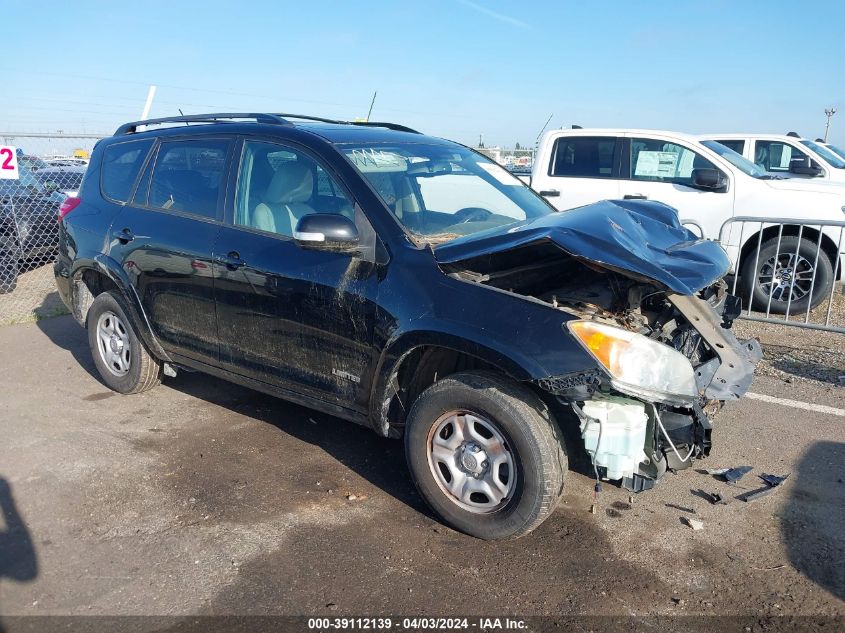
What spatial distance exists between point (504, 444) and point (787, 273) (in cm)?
579

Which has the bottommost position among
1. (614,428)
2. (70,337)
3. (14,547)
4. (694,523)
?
(14,547)

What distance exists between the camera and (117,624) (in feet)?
9.13

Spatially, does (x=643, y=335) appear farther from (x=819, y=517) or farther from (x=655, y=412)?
(x=819, y=517)

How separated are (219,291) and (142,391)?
1.65 m

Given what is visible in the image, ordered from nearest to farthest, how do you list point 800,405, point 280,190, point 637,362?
point 637,362, point 280,190, point 800,405

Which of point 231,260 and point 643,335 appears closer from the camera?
point 643,335

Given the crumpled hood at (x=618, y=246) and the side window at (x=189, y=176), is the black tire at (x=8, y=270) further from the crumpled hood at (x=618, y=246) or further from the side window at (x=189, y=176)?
the crumpled hood at (x=618, y=246)

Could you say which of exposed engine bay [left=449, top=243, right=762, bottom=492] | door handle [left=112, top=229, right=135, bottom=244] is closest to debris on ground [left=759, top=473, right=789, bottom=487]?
exposed engine bay [left=449, top=243, right=762, bottom=492]

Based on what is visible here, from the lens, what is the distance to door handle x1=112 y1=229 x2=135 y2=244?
479 centimetres

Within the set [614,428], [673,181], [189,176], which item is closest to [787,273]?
[673,181]

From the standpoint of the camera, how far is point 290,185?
404 centimetres

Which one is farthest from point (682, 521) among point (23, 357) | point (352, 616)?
point (23, 357)

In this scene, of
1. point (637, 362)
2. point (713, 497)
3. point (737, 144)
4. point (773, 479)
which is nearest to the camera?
point (637, 362)

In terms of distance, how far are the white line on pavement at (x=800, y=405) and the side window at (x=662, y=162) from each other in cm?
366
